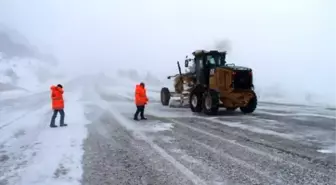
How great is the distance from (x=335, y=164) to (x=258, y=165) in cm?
144

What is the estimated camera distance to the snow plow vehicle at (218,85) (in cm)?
1633

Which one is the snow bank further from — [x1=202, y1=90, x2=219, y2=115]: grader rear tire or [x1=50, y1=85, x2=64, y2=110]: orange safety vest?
[x1=50, y1=85, x2=64, y2=110]: orange safety vest

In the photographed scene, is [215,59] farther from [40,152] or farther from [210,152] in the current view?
[40,152]

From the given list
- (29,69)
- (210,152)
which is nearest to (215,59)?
(210,152)

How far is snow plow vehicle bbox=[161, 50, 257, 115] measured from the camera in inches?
643

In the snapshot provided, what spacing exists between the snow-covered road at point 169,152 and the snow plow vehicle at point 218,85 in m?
2.54

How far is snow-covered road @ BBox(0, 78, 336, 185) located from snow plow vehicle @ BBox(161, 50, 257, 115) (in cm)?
254

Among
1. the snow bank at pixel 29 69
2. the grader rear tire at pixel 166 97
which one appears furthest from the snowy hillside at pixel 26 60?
the grader rear tire at pixel 166 97

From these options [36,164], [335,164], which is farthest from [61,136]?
[335,164]

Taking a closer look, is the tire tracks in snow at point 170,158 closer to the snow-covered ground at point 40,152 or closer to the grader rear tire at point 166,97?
the snow-covered ground at point 40,152

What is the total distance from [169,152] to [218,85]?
8.69m

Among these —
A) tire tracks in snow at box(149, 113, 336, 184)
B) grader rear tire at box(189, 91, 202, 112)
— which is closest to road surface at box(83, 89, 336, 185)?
tire tracks in snow at box(149, 113, 336, 184)

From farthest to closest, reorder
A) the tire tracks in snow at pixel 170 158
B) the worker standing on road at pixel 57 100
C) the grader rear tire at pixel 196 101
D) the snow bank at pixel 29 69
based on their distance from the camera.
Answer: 1. the snow bank at pixel 29 69
2. the grader rear tire at pixel 196 101
3. the worker standing on road at pixel 57 100
4. the tire tracks in snow at pixel 170 158

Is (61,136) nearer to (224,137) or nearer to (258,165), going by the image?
(224,137)
